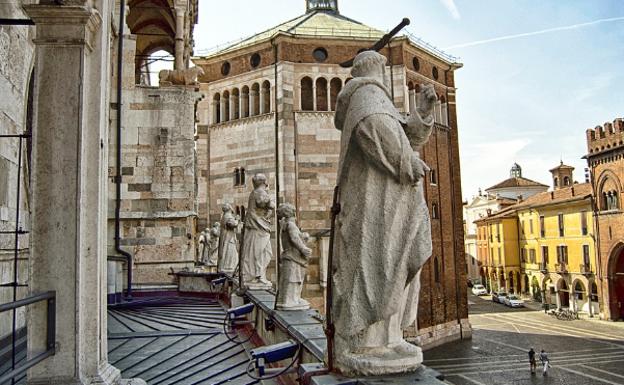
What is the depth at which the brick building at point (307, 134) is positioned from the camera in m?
26.3

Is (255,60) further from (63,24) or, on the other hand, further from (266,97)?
(63,24)

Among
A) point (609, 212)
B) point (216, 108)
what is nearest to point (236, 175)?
point (216, 108)

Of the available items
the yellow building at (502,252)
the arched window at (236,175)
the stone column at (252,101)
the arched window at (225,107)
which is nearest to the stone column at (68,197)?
the arched window at (236,175)

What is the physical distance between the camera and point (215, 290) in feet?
38.7

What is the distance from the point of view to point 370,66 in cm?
335

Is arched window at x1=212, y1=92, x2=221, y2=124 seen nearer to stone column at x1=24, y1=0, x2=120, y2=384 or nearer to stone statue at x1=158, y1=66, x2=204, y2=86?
stone statue at x1=158, y1=66, x2=204, y2=86

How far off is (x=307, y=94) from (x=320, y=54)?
218cm

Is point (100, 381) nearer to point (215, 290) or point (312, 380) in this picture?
point (312, 380)

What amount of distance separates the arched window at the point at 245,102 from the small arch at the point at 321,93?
389 cm

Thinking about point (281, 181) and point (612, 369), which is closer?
point (612, 369)

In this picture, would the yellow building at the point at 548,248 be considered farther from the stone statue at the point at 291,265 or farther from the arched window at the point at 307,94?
the stone statue at the point at 291,265

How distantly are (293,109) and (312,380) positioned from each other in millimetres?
24317

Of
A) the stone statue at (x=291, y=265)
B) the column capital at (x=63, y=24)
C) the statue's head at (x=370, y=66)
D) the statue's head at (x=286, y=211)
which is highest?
the column capital at (x=63, y=24)

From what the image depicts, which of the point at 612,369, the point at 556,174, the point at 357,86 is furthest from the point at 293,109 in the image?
the point at 556,174
